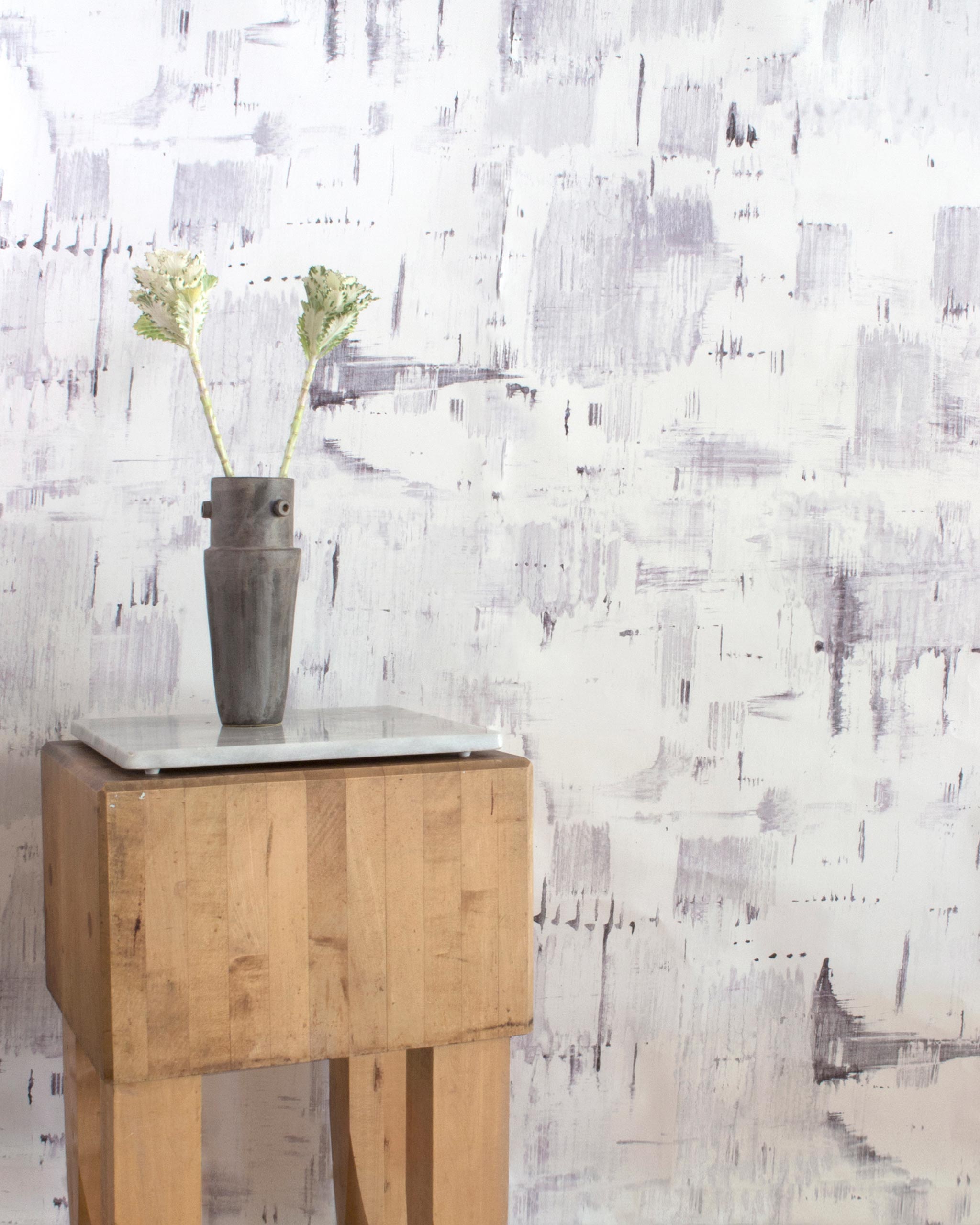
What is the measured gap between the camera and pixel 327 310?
1.28 m

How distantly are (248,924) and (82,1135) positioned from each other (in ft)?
1.53

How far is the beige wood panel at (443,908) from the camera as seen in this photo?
1.11m

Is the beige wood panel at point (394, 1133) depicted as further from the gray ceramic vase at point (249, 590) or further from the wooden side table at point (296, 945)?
the gray ceramic vase at point (249, 590)

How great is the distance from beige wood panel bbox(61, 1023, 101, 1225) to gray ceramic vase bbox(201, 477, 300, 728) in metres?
0.44

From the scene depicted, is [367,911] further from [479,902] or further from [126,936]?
[126,936]

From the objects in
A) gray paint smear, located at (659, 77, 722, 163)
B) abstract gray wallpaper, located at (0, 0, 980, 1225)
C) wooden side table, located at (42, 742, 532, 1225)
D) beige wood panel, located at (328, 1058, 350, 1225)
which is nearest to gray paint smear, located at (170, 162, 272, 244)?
abstract gray wallpaper, located at (0, 0, 980, 1225)

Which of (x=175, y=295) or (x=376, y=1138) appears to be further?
(x=376, y=1138)

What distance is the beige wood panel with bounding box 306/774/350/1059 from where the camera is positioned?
1.07 meters

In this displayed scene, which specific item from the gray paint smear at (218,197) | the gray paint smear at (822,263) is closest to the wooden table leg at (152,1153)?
the gray paint smear at (218,197)

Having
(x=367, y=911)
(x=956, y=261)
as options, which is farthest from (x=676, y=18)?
(x=367, y=911)

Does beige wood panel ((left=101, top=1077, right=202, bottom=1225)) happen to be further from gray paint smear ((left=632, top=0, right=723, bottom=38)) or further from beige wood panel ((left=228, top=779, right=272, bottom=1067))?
gray paint smear ((left=632, top=0, right=723, bottom=38))

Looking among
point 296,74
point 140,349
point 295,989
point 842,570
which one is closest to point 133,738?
point 295,989

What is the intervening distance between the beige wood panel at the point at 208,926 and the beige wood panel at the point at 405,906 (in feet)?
0.50

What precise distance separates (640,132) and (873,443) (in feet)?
1.84
